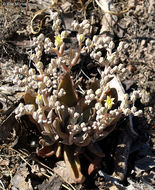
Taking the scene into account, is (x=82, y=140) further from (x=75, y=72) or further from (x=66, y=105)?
(x=75, y=72)

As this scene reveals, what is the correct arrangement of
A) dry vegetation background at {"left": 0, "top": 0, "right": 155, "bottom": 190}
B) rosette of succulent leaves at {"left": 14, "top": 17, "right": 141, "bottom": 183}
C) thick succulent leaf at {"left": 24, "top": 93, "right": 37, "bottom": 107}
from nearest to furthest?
rosette of succulent leaves at {"left": 14, "top": 17, "right": 141, "bottom": 183}, thick succulent leaf at {"left": 24, "top": 93, "right": 37, "bottom": 107}, dry vegetation background at {"left": 0, "top": 0, "right": 155, "bottom": 190}

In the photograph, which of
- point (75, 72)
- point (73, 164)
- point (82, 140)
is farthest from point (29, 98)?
point (75, 72)

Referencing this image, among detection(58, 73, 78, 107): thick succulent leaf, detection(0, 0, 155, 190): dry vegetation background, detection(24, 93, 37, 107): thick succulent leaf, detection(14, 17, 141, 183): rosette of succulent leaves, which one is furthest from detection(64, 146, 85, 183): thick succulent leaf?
detection(24, 93, 37, 107): thick succulent leaf

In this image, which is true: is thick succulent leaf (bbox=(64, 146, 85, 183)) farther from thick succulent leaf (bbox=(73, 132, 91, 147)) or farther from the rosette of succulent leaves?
thick succulent leaf (bbox=(73, 132, 91, 147))

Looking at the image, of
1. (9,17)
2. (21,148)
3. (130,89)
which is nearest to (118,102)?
(130,89)

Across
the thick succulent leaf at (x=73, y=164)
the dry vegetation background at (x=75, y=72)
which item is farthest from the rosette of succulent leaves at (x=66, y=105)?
the dry vegetation background at (x=75, y=72)

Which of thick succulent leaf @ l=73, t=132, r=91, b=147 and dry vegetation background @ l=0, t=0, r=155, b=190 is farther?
dry vegetation background @ l=0, t=0, r=155, b=190

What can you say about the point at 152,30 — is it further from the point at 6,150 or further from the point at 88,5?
the point at 6,150

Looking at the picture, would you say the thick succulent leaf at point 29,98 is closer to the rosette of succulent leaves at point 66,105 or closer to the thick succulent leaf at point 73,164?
the rosette of succulent leaves at point 66,105
